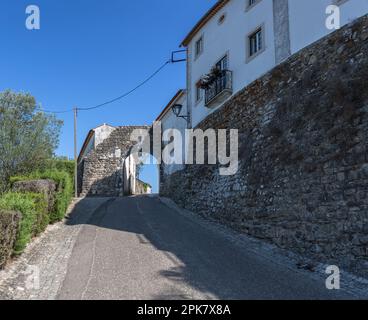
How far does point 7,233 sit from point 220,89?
10120mm

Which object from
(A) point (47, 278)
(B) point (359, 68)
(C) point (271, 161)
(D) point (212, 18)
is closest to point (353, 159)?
(B) point (359, 68)

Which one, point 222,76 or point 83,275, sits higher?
point 222,76

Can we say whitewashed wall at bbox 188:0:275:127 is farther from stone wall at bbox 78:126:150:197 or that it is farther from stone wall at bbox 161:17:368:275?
stone wall at bbox 78:126:150:197

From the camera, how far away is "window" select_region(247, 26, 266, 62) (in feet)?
43.7

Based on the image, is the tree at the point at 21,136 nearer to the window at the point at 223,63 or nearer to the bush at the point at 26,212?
the bush at the point at 26,212

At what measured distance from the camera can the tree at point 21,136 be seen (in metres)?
15.2

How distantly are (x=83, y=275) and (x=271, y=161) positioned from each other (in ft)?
19.3

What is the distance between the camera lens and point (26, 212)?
8711mm

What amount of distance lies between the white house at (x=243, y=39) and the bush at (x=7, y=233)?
8575mm

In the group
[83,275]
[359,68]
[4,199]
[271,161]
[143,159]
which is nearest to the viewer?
[83,275]

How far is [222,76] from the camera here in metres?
15.4

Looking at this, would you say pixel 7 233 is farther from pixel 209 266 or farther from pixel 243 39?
pixel 243 39

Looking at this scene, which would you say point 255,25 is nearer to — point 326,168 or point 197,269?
point 326,168

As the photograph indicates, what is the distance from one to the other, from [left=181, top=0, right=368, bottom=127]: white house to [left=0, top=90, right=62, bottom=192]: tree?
6.78 m
